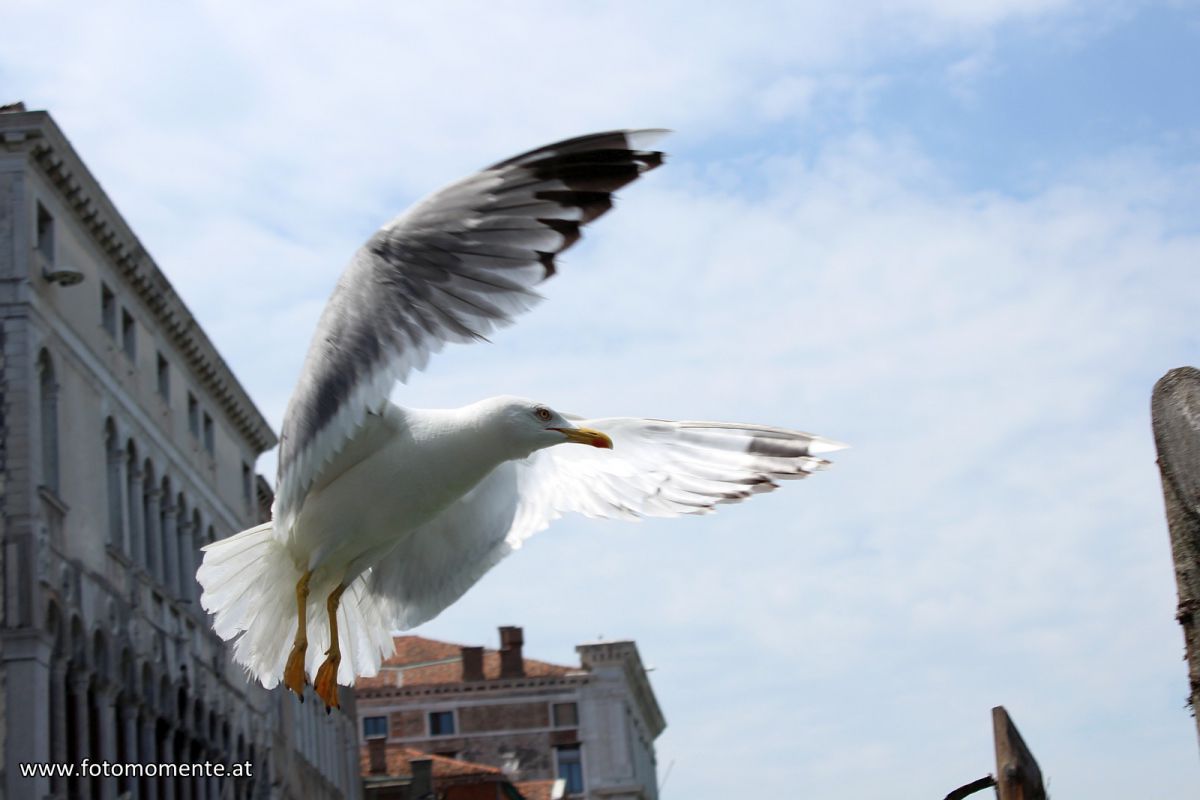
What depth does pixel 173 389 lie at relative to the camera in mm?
26844

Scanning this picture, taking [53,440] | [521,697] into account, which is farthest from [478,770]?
[53,440]

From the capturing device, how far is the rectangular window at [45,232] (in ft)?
68.6

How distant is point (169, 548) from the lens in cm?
2556

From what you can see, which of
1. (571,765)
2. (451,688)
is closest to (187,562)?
(451,688)

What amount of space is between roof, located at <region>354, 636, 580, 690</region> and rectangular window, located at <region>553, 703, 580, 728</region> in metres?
0.93

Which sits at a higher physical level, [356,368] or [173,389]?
[173,389]

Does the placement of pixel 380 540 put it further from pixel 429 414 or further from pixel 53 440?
pixel 53 440

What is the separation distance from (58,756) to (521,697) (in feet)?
117

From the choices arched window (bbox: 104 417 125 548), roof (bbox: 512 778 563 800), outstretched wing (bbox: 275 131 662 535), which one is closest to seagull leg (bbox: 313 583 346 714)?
outstretched wing (bbox: 275 131 662 535)

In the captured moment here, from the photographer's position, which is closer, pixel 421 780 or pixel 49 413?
pixel 49 413

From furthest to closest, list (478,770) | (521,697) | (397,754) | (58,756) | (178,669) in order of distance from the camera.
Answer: (521,697) → (397,754) → (478,770) → (178,669) → (58,756)

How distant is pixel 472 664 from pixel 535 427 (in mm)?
49001

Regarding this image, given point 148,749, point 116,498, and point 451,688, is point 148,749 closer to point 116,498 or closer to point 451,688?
point 116,498

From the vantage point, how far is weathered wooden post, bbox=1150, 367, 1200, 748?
3.79m
